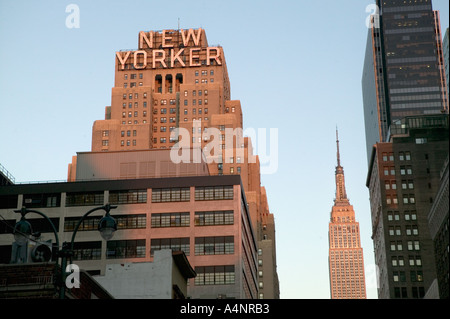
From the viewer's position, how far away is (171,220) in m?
105

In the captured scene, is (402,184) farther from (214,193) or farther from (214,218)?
(214,218)

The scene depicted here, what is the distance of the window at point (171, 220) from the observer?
343ft

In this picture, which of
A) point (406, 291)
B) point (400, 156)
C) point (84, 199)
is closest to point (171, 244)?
point (84, 199)

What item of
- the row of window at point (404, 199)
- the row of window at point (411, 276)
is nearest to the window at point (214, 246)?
the row of window at point (411, 276)

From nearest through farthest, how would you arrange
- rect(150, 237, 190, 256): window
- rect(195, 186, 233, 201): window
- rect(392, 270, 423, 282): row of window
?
1. rect(150, 237, 190, 256): window
2. rect(195, 186, 233, 201): window
3. rect(392, 270, 423, 282): row of window

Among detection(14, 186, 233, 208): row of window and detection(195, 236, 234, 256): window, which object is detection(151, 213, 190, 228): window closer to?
detection(14, 186, 233, 208): row of window

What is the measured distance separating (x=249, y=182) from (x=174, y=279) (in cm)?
12322

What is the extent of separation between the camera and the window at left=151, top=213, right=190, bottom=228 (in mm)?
104562

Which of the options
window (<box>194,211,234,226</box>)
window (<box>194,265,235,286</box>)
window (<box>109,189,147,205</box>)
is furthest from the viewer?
window (<box>109,189,147,205</box>)

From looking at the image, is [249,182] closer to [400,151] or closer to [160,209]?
[400,151]

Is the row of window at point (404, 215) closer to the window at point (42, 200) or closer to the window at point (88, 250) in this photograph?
the window at point (88, 250)

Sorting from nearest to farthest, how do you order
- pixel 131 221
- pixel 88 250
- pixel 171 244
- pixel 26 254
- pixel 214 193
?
pixel 26 254 → pixel 171 244 → pixel 88 250 → pixel 131 221 → pixel 214 193

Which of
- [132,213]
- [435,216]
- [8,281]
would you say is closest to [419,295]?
[435,216]

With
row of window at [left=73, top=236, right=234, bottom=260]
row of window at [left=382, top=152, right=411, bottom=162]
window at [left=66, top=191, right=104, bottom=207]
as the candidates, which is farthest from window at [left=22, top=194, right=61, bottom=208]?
row of window at [left=382, top=152, right=411, bottom=162]
